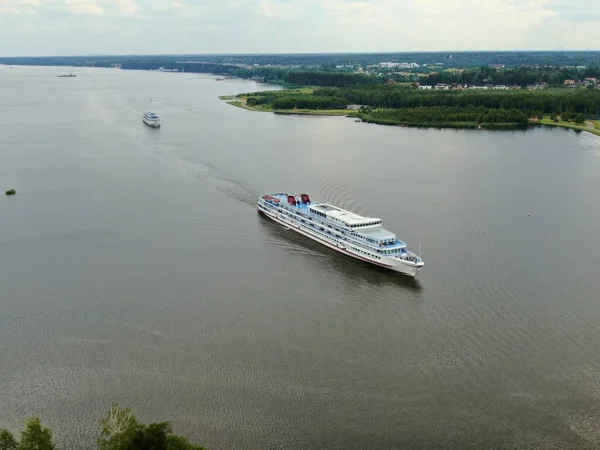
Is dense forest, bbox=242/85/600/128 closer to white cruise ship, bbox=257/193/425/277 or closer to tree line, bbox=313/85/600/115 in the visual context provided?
tree line, bbox=313/85/600/115

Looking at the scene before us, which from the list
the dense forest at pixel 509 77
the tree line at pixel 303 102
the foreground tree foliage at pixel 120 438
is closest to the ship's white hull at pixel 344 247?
the foreground tree foliage at pixel 120 438

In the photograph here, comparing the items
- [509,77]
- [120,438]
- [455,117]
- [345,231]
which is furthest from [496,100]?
[120,438]

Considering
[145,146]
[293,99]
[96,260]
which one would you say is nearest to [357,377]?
[96,260]

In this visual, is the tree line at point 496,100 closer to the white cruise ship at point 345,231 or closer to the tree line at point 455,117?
the tree line at point 455,117

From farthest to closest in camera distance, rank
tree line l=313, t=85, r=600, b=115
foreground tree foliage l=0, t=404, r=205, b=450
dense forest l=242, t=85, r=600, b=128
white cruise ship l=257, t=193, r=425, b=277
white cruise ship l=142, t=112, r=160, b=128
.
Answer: tree line l=313, t=85, r=600, b=115 → dense forest l=242, t=85, r=600, b=128 → white cruise ship l=142, t=112, r=160, b=128 → white cruise ship l=257, t=193, r=425, b=277 → foreground tree foliage l=0, t=404, r=205, b=450

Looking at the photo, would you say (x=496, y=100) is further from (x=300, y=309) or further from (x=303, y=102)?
(x=300, y=309)

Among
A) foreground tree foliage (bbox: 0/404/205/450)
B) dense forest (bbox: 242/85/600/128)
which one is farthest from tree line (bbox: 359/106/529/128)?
foreground tree foliage (bbox: 0/404/205/450)

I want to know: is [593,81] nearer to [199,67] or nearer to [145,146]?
[145,146]
